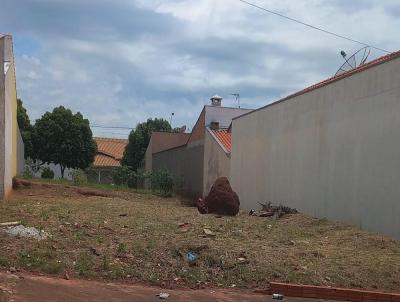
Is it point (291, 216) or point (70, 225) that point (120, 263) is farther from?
point (291, 216)

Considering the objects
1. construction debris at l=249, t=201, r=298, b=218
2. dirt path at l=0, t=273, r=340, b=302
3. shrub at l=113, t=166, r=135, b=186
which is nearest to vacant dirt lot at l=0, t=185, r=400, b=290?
dirt path at l=0, t=273, r=340, b=302

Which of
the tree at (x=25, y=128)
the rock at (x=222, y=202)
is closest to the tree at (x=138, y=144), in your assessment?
the tree at (x=25, y=128)

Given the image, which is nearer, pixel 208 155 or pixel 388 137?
pixel 388 137

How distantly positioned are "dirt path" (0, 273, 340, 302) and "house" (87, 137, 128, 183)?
1533 inches

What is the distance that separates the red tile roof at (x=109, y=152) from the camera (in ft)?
194

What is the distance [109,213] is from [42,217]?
275 cm

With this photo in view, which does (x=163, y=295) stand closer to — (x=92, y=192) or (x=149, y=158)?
(x=92, y=192)

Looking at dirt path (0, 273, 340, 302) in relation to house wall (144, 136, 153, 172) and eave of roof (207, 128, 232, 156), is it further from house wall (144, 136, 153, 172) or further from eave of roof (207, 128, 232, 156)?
house wall (144, 136, 153, 172)

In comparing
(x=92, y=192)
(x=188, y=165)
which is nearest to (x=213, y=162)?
(x=188, y=165)

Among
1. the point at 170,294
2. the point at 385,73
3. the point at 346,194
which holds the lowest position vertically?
the point at 170,294

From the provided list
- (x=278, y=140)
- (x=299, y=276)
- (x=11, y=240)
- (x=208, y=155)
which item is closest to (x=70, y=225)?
(x=11, y=240)

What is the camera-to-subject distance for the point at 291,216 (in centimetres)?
1691

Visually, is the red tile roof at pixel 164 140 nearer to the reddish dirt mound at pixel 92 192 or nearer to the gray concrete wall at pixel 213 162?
the gray concrete wall at pixel 213 162

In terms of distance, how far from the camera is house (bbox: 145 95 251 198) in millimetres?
30094
